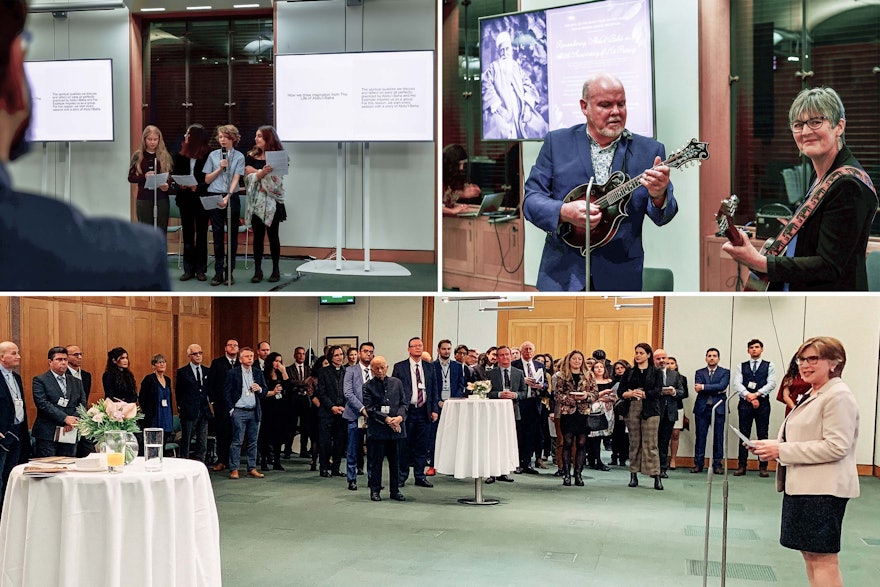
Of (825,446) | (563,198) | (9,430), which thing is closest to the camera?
(825,446)

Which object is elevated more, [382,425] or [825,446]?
[825,446]

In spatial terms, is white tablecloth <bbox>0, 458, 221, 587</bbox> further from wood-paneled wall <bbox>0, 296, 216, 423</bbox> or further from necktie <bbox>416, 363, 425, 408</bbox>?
necktie <bbox>416, 363, 425, 408</bbox>

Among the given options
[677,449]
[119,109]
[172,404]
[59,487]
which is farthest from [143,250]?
[172,404]

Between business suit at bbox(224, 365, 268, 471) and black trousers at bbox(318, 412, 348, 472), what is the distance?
1.30ft

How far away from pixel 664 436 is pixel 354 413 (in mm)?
2080

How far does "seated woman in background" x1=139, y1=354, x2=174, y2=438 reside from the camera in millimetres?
6105

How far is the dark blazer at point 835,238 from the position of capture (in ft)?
11.6

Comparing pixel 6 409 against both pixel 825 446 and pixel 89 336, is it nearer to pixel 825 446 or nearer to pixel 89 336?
pixel 89 336

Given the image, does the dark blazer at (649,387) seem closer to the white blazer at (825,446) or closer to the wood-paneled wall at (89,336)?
the white blazer at (825,446)

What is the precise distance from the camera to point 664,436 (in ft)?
16.5

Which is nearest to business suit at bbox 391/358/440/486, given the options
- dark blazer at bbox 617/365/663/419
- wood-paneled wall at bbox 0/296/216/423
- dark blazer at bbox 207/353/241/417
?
dark blazer at bbox 207/353/241/417

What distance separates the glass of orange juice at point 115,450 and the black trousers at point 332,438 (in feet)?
8.57

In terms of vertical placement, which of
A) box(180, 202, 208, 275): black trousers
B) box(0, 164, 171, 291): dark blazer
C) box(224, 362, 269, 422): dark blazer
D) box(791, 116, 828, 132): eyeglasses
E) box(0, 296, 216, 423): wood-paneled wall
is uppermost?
box(791, 116, 828, 132): eyeglasses

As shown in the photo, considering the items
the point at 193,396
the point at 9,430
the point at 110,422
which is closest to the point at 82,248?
the point at 110,422
